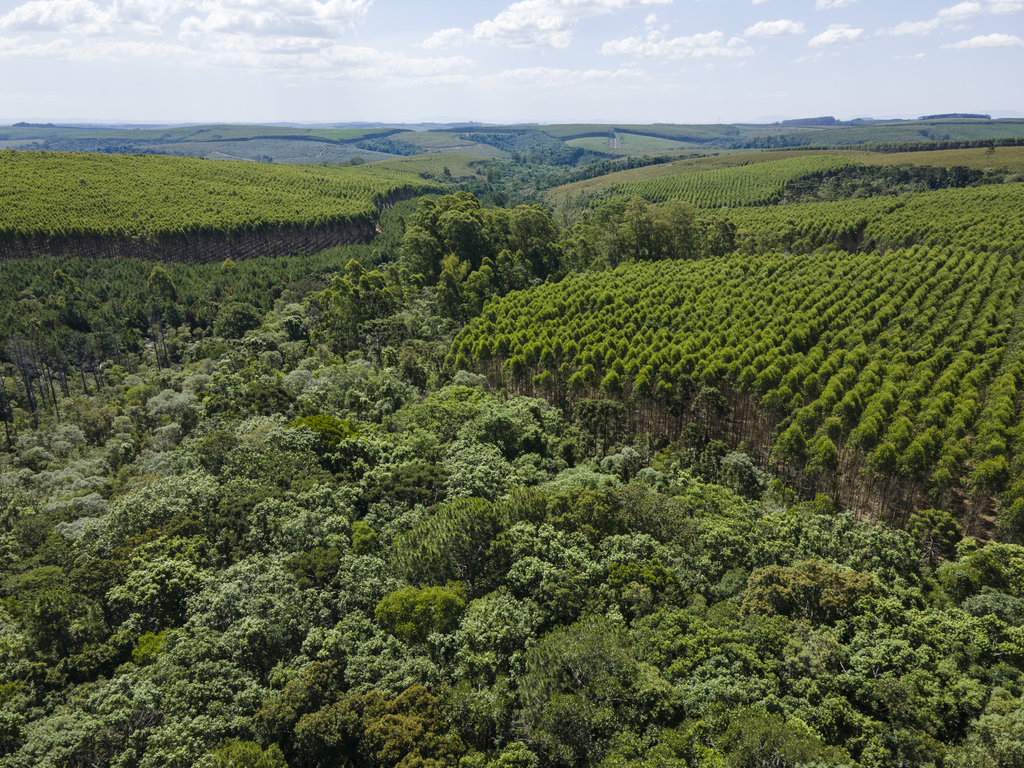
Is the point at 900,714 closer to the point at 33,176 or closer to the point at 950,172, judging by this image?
the point at 33,176

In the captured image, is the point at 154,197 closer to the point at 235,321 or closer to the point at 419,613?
the point at 235,321

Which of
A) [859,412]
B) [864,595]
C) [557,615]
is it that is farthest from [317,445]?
[859,412]

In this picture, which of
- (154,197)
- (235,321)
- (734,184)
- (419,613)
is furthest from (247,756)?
(734,184)

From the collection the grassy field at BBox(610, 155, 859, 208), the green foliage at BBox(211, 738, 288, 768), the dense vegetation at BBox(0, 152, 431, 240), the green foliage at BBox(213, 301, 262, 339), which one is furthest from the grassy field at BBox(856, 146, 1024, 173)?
the green foliage at BBox(211, 738, 288, 768)

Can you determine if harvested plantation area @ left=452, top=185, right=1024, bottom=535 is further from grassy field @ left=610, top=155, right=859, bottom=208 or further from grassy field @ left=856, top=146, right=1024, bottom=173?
grassy field @ left=856, top=146, right=1024, bottom=173

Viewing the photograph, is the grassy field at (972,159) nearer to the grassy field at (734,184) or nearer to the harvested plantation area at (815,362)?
the grassy field at (734,184)

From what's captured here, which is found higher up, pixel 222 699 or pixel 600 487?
pixel 600 487

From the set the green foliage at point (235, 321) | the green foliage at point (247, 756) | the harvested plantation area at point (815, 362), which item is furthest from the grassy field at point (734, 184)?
the green foliage at point (247, 756)
